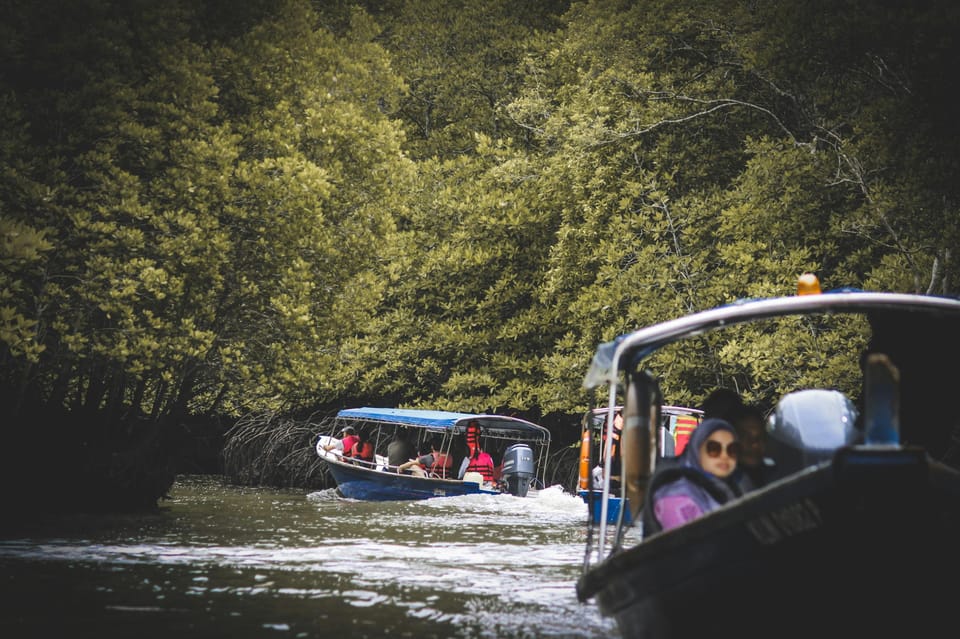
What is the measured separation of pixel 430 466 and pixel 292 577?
1569 cm

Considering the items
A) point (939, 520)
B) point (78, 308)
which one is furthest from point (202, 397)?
point (939, 520)

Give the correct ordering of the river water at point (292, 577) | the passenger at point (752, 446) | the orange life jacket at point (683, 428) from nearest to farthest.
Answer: the passenger at point (752, 446), the river water at point (292, 577), the orange life jacket at point (683, 428)

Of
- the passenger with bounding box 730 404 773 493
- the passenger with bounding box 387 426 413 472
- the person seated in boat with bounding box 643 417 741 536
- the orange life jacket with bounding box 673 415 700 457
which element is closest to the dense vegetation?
the orange life jacket with bounding box 673 415 700 457

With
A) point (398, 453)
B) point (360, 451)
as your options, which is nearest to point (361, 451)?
point (360, 451)

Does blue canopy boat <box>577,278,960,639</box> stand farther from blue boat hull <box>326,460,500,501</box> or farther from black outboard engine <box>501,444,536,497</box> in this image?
blue boat hull <box>326,460,500,501</box>

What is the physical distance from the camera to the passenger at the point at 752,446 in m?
7.09

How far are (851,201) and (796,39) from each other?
134 inches

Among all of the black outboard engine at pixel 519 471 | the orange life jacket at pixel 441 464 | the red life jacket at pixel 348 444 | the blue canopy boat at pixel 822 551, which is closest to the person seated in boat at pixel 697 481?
the blue canopy boat at pixel 822 551

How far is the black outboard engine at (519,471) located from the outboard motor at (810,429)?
16.4m

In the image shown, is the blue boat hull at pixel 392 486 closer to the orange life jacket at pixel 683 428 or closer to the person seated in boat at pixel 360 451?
the person seated in boat at pixel 360 451

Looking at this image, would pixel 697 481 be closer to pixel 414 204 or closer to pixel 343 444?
pixel 343 444

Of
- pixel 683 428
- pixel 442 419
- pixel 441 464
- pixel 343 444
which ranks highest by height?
pixel 442 419

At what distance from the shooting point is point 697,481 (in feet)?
20.5

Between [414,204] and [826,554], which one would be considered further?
[414,204]
